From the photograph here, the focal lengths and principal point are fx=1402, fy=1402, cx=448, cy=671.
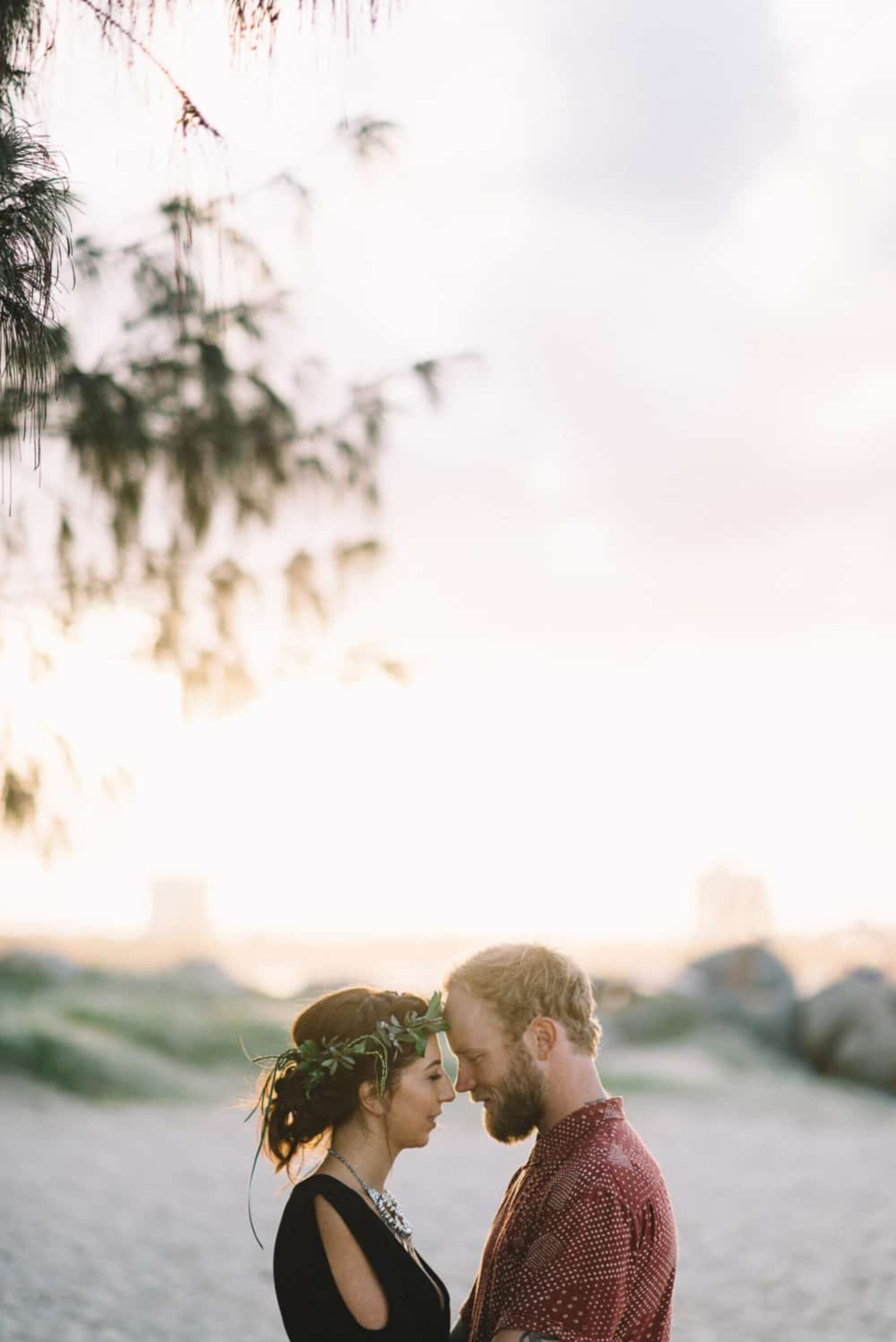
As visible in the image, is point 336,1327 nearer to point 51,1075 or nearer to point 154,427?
point 154,427

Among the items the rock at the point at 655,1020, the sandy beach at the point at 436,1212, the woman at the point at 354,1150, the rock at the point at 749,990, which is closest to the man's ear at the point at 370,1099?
the woman at the point at 354,1150

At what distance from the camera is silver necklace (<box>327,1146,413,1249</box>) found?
2652mm

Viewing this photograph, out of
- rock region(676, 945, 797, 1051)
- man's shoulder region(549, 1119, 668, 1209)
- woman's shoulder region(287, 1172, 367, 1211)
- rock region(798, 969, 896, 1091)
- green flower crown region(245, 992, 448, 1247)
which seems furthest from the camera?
rock region(676, 945, 797, 1051)

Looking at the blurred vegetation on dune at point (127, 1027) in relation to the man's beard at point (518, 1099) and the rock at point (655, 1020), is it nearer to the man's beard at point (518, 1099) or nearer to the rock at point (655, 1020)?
the rock at point (655, 1020)

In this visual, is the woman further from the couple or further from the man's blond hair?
the man's blond hair

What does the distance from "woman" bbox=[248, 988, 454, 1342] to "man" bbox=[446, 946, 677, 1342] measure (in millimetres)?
97

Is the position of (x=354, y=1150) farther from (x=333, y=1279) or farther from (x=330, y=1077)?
(x=333, y=1279)

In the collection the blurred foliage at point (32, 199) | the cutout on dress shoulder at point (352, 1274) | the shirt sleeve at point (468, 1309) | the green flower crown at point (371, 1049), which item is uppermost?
the blurred foliage at point (32, 199)

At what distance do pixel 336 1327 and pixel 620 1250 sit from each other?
525 mm

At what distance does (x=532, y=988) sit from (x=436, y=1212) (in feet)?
27.4

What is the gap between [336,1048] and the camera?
8.87ft

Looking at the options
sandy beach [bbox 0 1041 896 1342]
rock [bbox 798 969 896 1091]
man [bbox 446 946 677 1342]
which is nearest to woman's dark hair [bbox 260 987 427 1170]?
man [bbox 446 946 677 1342]

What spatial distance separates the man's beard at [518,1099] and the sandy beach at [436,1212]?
4687 millimetres

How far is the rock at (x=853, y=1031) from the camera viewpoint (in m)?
18.5
